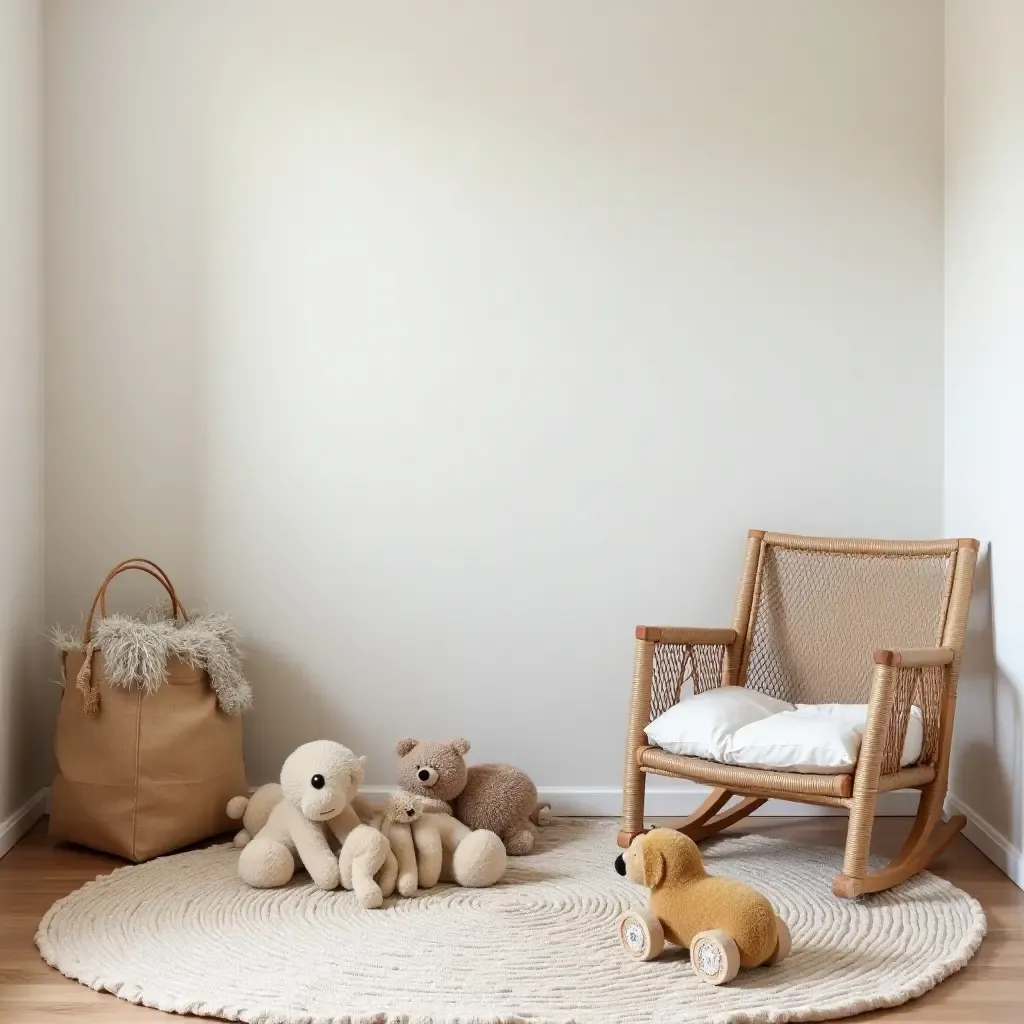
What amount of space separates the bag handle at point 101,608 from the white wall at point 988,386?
1.97 m

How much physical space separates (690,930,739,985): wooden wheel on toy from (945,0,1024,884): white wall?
0.89m

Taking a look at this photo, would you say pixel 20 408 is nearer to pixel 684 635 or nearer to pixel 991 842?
pixel 684 635

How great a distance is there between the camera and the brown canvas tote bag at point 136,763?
2527mm

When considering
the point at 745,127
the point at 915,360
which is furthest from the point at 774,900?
the point at 745,127

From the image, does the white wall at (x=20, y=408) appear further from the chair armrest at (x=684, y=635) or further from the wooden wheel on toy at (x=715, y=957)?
the wooden wheel on toy at (x=715, y=957)

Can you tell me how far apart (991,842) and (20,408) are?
8.25ft

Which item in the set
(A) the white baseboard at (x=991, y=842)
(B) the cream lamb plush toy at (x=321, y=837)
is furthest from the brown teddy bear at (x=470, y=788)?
(A) the white baseboard at (x=991, y=842)

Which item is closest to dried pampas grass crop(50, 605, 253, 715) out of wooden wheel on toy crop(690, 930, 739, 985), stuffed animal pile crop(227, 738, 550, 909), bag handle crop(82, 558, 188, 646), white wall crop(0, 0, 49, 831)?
bag handle crop(82, 558, 188, 646)

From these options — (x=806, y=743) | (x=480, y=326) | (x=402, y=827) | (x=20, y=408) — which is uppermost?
(x=480, y=326)

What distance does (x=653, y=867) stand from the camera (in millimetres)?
1961

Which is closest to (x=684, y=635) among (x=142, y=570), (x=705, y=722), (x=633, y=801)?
(x=705, y=722)

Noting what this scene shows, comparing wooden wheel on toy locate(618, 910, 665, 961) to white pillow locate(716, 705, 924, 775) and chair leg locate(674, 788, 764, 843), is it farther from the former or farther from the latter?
chair leg locate(674, 788, 764, 843)

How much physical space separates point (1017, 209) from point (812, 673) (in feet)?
3.87

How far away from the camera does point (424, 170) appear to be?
9.63 ft
